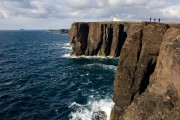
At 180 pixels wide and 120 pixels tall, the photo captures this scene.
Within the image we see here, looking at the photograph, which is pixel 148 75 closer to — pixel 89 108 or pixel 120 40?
pixel 89 108

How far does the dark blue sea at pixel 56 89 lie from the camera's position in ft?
147

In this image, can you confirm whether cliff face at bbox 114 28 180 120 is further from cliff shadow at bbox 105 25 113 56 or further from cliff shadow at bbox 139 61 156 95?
cliff shadow at bbox 105 25 113 56

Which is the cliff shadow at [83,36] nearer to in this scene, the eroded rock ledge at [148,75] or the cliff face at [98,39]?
the cliff face at [98,39]

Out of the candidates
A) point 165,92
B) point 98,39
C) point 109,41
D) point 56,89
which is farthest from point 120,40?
point 165,92

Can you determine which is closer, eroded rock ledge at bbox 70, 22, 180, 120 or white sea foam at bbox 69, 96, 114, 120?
eroded rock ledge at bbox 70, 22, 180, 120

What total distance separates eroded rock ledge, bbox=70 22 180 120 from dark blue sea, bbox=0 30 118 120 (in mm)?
11159

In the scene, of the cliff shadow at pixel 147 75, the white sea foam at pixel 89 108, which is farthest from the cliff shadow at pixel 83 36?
the cliff shadow at pixel 147 75

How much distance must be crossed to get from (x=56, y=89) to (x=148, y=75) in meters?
31.0

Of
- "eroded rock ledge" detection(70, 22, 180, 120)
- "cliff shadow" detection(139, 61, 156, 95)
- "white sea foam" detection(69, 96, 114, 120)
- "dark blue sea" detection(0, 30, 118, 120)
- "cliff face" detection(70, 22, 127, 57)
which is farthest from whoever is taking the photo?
"cliff face" detection(70, 22, 127, 57)

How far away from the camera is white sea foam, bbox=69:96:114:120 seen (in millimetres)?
42312

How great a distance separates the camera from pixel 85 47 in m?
107

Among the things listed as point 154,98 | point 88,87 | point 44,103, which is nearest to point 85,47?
point 88,87

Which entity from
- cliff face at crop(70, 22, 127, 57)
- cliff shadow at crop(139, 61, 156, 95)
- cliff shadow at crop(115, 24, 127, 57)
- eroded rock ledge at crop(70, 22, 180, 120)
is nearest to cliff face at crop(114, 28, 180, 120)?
eroded rock ledge at crop(70, 22, 180, 120)

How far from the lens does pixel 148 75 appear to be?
32594mm
